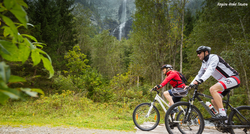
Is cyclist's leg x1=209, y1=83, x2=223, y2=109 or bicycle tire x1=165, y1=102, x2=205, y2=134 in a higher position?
cyclist's leg x1=209, y1=83, x2=223, y2=109

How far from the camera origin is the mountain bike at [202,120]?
124 inches

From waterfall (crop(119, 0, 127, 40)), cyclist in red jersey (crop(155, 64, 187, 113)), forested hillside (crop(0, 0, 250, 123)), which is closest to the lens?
cyclist in red jersey (crop(155, 64, 187, 113))

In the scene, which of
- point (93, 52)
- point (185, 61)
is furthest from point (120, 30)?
point (185, 61)

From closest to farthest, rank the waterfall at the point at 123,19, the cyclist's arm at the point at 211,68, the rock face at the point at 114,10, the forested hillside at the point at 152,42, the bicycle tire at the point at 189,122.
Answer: the cyclist's arm at the point at 211,68 < the bicycle tire at the point at 189,122 < the forested hillside at the point at 152,42 < the waterfall at the point at 123,19 < the rock face at the point at 114,10

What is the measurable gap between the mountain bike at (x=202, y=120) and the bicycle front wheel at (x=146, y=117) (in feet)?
2.91

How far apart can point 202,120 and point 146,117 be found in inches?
66.6

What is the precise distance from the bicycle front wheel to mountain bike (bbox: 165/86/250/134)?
888 mm

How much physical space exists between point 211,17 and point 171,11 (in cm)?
553

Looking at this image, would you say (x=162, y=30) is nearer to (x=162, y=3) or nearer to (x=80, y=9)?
(x=162, y=3)

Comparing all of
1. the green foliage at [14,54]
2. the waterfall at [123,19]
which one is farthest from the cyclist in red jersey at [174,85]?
the waterfall at [123,19]

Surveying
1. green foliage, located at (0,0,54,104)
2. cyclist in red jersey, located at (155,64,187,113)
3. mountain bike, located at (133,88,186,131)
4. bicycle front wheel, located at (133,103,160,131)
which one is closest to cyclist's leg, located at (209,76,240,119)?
cyclist in red jersey, located at (155,64,187,113)

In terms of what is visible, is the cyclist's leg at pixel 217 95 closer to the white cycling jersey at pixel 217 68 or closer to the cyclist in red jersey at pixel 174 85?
the white cycling jersey at pixel 217 68

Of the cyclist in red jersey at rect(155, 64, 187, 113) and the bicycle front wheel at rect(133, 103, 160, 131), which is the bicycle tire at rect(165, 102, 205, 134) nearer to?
the cyclist in red jersey at rect(155, 64, 187, 113)

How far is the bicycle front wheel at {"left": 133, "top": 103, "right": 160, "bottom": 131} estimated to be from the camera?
4441mm
